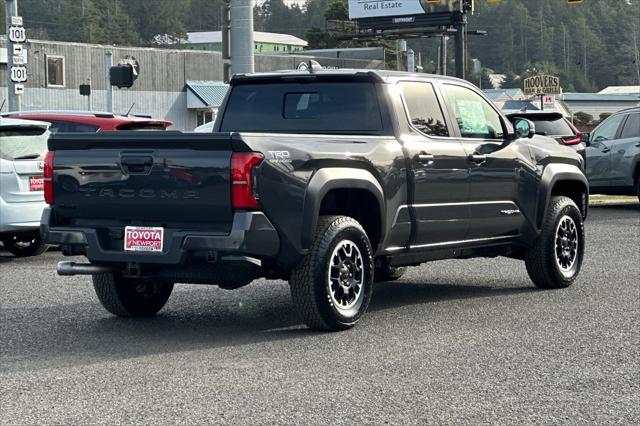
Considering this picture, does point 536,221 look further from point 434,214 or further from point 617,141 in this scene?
point 617,141

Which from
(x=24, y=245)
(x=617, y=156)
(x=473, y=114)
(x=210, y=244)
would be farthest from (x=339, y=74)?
(x=617, y=156)

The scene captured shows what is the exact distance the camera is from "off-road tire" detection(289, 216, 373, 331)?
8.55 m

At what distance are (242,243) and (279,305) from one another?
2.31 meters

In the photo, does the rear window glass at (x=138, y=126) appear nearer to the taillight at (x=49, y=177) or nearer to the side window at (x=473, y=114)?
the side window at (x=473, y=114)

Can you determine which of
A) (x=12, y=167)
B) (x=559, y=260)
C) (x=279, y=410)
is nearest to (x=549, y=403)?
(x=279, y=410)

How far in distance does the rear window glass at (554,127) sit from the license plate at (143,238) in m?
14.1

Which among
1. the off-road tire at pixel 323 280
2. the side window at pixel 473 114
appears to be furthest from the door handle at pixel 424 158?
the off-road tire at pixel 323 280

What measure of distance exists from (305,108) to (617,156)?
13.0 m

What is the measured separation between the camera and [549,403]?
6.51 m

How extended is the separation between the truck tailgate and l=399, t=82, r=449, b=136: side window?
2.21m

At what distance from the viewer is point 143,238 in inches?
334

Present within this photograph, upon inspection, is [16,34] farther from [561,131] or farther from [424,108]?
[424,108]

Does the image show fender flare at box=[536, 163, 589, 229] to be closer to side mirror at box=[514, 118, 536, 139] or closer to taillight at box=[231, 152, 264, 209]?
side mirror at box=[514, 118, 536, 139]

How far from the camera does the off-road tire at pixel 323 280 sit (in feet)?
28.0
